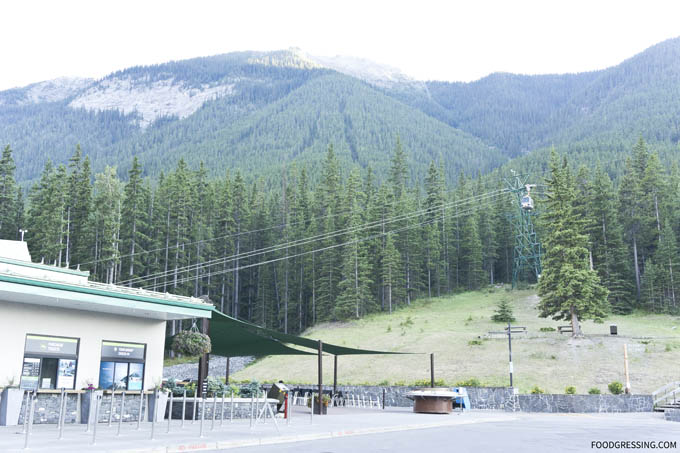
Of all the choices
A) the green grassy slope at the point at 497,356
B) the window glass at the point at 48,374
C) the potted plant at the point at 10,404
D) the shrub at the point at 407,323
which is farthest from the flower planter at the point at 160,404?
the shrub at the point at 407,323

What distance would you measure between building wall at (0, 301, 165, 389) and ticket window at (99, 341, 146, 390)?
182 millimetres

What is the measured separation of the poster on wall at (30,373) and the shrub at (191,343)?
13.2 feet

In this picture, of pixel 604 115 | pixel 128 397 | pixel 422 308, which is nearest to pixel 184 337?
pixel 128 397

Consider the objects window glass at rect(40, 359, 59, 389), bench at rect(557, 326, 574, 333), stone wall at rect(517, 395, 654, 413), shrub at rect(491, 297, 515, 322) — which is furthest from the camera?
shrub at rect(491, 297, 515, 322)

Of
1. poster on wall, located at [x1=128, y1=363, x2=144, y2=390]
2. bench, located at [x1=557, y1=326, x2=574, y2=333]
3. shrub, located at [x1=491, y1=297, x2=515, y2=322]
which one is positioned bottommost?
poster on wall, located at [x1=128, y1=363, x2=144, y2=390]

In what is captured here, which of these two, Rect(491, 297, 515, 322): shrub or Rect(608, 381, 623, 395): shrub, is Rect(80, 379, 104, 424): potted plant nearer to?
Rect(608, 381, 623, 395): shrub

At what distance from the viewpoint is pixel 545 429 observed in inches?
722

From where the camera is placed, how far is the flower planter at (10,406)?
15102 mm

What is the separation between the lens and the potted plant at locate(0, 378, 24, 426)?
15.1m

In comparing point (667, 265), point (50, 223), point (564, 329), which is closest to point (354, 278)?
point (564, 329)

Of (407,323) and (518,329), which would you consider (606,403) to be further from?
(407,323)

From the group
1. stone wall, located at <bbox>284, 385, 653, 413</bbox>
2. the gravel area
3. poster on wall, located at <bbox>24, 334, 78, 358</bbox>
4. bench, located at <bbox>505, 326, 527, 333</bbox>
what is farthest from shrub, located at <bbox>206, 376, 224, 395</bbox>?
bench, located at <bbox>505, 326, 527, 333</bbox>

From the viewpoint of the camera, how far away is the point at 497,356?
40.8 m

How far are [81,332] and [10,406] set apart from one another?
2848 millimetres
